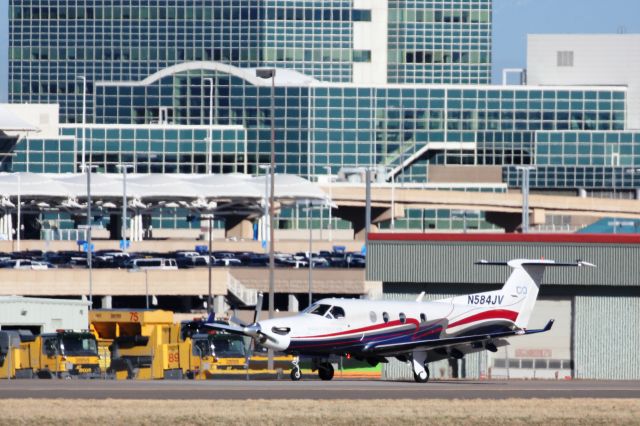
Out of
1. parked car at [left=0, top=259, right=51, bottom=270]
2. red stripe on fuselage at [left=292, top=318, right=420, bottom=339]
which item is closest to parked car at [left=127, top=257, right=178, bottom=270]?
parked car at [left=0, top=259, right=51, bottom=270]

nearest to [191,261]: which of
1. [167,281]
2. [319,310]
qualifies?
[167,281]

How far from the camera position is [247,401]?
43.1 metres

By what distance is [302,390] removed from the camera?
47906mm

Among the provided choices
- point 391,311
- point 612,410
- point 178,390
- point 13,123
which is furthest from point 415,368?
point 13,123

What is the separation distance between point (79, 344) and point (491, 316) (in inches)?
626

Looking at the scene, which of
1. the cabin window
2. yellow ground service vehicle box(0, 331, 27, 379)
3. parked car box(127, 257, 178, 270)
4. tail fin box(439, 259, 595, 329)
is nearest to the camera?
the cabin window

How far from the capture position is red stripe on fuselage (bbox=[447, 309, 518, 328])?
55.2 m

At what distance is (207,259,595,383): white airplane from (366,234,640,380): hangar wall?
847 cm

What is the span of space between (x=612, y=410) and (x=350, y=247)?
119303 millimetres

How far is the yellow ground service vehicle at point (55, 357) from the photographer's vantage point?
6128cm

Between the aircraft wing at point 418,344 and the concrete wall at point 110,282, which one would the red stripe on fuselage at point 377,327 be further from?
the concrete wall at point 110,282

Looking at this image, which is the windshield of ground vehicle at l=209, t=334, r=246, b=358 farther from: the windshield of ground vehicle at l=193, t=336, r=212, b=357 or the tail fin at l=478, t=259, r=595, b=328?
the tail fin at l=478, t=259, r=595, b=328

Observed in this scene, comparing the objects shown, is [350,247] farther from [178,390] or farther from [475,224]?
[178,390]

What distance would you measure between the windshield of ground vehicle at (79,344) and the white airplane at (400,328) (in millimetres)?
9992
